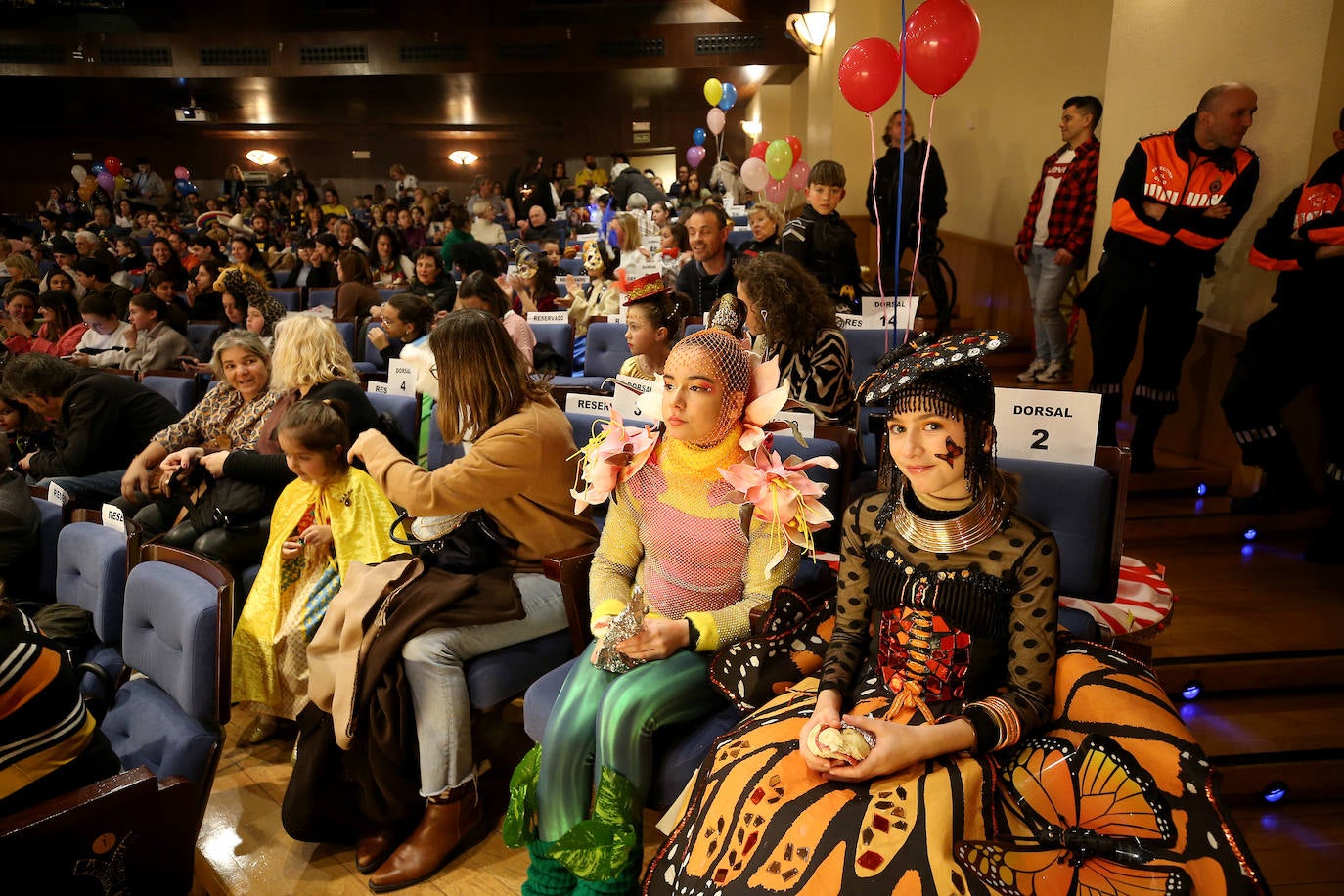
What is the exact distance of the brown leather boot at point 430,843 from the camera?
1977mm

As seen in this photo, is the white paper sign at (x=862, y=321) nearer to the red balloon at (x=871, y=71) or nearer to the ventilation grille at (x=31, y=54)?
the red balloon at (x=871, y=71)

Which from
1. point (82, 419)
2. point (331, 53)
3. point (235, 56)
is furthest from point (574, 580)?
point (235, 56)

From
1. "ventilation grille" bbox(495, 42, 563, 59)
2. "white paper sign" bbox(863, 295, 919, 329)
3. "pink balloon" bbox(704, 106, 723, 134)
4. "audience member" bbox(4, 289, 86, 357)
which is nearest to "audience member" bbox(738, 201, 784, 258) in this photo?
"white paper sign" bbox(863, 295, 919, 329)

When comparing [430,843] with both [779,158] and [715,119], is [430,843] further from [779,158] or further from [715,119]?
[715,119]

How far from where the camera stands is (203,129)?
16.4 meters

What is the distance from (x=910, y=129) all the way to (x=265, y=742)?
5.03m

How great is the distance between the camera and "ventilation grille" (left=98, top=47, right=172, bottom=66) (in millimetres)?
13945

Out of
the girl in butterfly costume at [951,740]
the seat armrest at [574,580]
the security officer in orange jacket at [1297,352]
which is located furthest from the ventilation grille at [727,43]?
the girl in butterfly costume at [951,740]

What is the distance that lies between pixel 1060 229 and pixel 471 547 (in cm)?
374

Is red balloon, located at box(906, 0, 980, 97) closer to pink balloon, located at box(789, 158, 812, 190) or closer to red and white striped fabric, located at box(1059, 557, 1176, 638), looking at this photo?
red and white striped fabric, located at box(1059, 557, 1176, 638)

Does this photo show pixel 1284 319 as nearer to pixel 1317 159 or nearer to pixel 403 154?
pixel 1317 159

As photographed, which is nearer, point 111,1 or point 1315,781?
point 1315,781

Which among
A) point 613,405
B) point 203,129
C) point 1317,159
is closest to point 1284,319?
point 1317,159

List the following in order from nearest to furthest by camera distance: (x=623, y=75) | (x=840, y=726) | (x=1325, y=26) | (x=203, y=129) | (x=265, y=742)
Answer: (x=840, y=726) → (x=265, y=742) → (x=1325, y=26) → (x=623, y=75) → (x=203, y=129)
